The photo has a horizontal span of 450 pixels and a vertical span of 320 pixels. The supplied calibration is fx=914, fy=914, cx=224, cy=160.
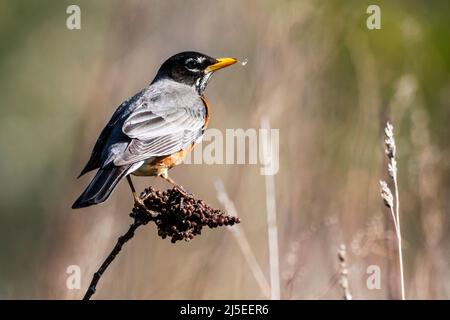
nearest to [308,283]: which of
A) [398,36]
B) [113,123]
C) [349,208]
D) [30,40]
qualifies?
[349,208]

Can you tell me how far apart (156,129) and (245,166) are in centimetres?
93

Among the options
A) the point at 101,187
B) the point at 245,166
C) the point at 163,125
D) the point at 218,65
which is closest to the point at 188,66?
the point at 218,65

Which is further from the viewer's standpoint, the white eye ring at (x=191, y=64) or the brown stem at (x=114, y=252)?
the white eye ring at (x=191, y=64)

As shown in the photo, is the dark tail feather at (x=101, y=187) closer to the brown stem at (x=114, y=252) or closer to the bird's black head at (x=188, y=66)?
the brown stem at (x=114, y=252)

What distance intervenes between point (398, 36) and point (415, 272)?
426 centimetres

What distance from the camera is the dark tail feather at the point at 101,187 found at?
15.4 feet

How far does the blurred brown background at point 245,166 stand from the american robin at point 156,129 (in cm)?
48

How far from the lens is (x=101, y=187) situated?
4852 millimetres

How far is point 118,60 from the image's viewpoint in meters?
7.51

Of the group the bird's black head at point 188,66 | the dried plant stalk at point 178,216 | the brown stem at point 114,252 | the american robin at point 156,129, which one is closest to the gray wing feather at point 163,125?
the american robin at point 156,129

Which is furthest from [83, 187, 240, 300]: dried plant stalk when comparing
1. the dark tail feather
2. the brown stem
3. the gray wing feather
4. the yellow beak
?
the yellow beak

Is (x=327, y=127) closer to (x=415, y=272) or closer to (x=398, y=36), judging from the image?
(x=415, y=272)

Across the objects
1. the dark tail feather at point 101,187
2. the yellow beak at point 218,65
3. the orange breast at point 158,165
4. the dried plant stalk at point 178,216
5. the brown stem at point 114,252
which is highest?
the yellow beak at point 218,65

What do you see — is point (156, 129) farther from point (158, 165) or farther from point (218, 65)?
point (218, 65)
